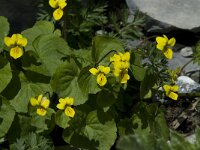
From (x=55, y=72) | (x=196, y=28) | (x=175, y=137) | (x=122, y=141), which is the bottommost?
(x=196, y=28)

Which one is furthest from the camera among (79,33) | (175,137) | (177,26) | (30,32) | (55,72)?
(177,26)

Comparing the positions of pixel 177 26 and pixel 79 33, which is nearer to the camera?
pixel 79 33

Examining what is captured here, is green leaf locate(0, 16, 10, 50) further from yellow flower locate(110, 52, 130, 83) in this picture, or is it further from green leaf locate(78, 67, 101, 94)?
yellow flower locate(110, 52, 130, 83)

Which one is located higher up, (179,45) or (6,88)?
(6,88)

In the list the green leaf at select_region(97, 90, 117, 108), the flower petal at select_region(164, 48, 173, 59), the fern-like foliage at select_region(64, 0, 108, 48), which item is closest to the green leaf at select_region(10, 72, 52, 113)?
the green leaf at select_region(97, 90, 117, 108)

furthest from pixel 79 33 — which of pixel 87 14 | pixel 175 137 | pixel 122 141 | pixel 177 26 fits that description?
pixel 122 141

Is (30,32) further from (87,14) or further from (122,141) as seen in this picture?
(122,141)
